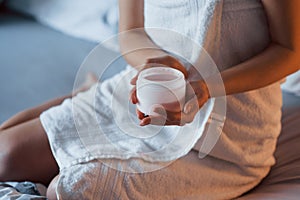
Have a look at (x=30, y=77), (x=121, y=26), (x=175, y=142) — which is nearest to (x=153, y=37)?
(x=121, y=26)

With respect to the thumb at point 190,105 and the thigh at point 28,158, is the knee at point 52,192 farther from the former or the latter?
the thumb at point 190,105

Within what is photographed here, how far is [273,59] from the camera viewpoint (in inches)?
31.2

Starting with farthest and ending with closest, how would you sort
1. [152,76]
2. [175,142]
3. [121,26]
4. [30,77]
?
1. [30,77]
2. [121,26]
3. [175,142]
4. [152,76]

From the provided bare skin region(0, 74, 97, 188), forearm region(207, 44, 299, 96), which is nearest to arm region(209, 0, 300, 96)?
forearm region(207, 44, 299, 96)

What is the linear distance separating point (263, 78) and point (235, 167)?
0.17 meters

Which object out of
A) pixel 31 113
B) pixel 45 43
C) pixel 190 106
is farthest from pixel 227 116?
pixel 45 43

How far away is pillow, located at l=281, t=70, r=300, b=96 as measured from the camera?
1.14 m

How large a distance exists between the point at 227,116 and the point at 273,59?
121 mm

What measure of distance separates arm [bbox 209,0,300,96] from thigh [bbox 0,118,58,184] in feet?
1.09

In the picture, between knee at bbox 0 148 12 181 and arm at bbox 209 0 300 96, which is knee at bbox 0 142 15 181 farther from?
arm at bbox 209 0 300 96

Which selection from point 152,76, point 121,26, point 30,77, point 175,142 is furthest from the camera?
point 30,77

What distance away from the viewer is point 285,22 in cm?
77

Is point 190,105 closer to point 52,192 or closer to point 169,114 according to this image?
point 169,114

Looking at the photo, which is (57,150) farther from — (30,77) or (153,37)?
(30,77)
